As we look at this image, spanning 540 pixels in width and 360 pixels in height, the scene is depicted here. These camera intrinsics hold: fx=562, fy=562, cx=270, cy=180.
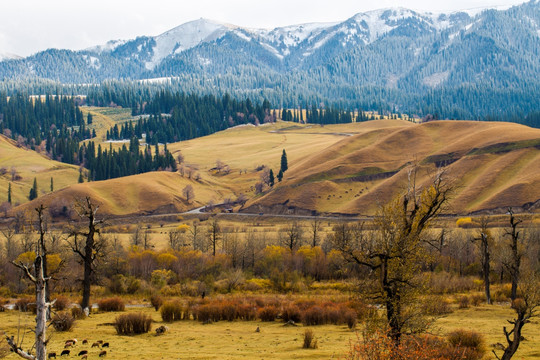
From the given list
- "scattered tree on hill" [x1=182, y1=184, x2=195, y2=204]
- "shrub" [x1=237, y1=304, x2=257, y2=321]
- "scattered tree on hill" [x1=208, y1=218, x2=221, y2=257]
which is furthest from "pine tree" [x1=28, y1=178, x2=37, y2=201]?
"shrub" [x1=237, y1=304, x2=257, y2=321]

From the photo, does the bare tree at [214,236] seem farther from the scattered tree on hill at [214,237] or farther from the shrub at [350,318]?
the shrub at [350,318]

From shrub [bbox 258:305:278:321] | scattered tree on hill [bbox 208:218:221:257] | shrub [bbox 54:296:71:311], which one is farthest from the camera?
scattered tree on hill [bbox 208:218:221:257]

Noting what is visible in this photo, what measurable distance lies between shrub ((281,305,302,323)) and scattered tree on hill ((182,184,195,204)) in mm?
126577

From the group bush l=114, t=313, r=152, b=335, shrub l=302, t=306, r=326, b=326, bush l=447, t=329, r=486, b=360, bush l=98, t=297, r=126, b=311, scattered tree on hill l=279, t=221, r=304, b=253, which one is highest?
bush l=447, t=329, r=486, b=360

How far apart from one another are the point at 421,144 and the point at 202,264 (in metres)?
124

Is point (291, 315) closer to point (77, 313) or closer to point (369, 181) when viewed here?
point (77, 313)

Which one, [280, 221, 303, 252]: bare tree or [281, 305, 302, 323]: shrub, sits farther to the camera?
[280, 221, 303, 252]: bare tree

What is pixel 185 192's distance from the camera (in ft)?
579

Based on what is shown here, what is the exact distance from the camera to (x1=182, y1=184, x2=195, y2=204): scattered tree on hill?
17451 centimetres

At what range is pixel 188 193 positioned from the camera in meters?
176

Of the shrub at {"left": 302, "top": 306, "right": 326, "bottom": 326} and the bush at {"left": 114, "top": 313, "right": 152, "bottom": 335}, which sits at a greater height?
the bush at {"left": 114, "top": 313, "right": 152, "bottom": 335}

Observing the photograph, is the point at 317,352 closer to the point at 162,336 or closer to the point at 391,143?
the point at 162,336

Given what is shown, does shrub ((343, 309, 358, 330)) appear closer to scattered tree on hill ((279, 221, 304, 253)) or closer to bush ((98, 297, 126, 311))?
bush ((98, 297, 126, 311))

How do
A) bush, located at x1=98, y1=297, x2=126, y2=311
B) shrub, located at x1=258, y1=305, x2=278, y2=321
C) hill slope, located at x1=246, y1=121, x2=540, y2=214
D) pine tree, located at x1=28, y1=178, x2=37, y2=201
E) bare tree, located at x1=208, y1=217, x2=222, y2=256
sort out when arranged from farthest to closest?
pine tree, located at x1=28, y1=178, x2=37, y2=201
hill slope, located at x1=246, y1=121, x2=540, y2=214
bare tree, located at x1=208, y1=217, x2=222, y2=256
bush, located at x1=98, y1=297, x2=126, y2=311
shrub, located at x1=258, y1=305, x2=278, y2=321
